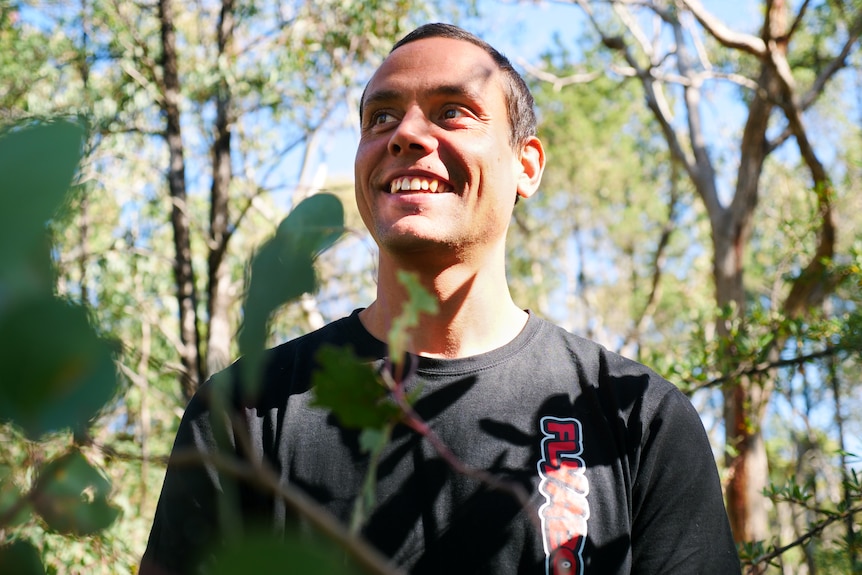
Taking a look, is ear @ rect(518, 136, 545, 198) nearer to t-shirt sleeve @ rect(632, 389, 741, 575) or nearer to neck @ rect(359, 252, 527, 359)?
neck @ rect(359, 252, 527, 359)

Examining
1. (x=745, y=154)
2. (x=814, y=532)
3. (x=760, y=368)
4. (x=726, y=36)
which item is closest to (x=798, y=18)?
(x=726, y=36)

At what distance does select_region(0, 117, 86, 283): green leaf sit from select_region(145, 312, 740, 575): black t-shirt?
3.46 ft

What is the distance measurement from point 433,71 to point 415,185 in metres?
0.24

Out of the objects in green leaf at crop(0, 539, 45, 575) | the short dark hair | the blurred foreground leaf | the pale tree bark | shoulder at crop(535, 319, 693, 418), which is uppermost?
the pale tree bark

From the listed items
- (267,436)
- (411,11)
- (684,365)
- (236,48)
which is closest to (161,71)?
(236,48)

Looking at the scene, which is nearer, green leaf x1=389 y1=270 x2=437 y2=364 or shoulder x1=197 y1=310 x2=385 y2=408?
green leaf x1=389 y1=270 x2=437 y2=364

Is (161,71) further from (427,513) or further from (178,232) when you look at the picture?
(427,513)

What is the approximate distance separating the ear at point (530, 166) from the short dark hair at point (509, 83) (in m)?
0.02

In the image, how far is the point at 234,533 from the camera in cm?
24

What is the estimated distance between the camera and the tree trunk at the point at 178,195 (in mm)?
5711

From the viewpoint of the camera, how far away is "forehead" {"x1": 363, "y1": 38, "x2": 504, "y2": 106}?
150cm

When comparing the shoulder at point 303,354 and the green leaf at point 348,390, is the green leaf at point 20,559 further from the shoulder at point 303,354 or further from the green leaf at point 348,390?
the shoulder at point 303,354

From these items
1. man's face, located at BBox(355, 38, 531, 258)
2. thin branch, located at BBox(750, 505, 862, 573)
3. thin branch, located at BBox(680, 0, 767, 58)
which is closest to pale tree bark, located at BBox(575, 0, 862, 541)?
thin branch, located at BBox(680, 0, 767, 58)

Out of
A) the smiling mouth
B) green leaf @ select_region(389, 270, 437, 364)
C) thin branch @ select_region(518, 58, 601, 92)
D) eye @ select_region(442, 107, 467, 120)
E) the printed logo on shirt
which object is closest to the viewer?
green leaf @ select_region(389, 270, 437, 364)
